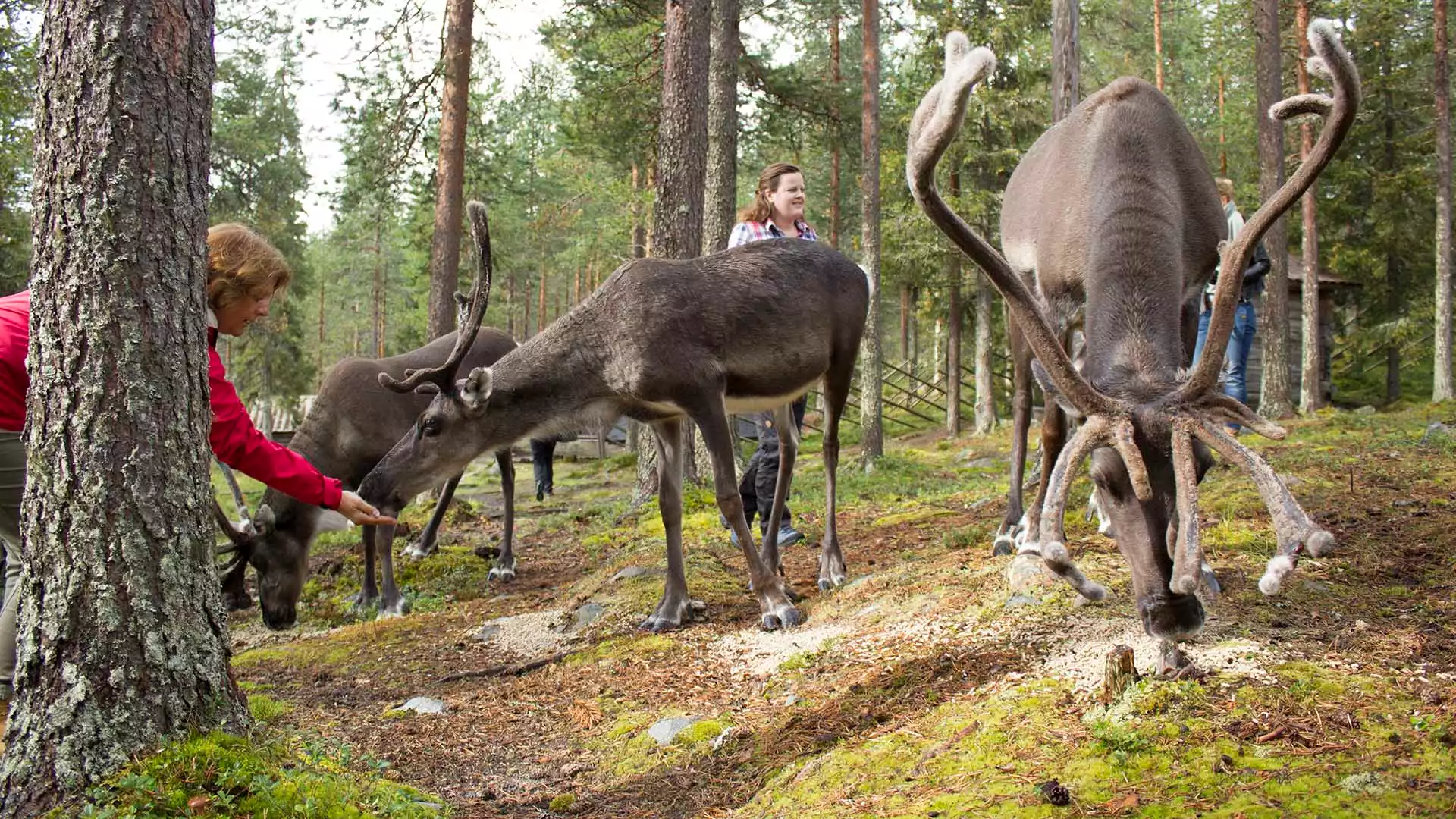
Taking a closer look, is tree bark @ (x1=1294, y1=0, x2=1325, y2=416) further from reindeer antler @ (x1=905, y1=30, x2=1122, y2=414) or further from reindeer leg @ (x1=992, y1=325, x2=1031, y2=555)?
reindeer antler @ (x1=905, y1=30, x2=1122, y2=414)

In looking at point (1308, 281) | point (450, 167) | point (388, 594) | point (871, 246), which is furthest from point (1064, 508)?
point (1308, 281)

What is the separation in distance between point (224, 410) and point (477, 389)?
8.49ft

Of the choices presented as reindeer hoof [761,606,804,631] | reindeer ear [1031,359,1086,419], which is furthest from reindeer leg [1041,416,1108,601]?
reindeer hoof [761,606,804,631]

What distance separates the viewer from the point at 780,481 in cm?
748

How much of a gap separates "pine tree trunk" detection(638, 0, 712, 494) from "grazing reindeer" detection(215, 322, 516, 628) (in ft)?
7.59

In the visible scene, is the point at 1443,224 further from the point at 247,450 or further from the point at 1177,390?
the point at 247,450

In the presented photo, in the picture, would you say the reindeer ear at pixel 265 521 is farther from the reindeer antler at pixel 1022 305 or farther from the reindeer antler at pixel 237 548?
the reindeer antler at pixel 1022 305

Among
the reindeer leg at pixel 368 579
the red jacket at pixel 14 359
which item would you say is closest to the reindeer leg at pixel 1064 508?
the red jacket at pixel 14 359

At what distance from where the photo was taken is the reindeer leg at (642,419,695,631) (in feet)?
21.1

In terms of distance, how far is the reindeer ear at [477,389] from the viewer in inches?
265

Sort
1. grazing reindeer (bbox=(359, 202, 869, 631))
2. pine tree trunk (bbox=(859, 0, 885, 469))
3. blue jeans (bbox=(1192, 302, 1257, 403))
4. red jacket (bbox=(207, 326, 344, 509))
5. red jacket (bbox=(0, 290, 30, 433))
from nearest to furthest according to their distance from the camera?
red jacket (bbox=(0, 290, 30, 433)), red jacket (bbox=(207, 326, 344, 509)), grazing reindeer (bbox=(359, 202, 869, 631)), blue jeans (bbox=(1192, 302, 1257, 403)), pine tree trunk (bbox=(859, 0, 885, 469))

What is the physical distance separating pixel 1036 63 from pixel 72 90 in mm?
24854

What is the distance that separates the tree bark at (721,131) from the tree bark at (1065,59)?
3.88 m

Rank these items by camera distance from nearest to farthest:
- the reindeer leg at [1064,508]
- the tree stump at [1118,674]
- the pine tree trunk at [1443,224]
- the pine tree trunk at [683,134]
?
1. the reindeer leg at [1064,508]
2. the tree stump at [1118,674]
3. the pine tree trunk at [683,134]
4. the pine tree trunk at [1443,224]
